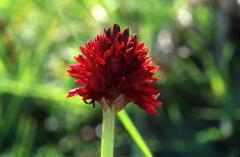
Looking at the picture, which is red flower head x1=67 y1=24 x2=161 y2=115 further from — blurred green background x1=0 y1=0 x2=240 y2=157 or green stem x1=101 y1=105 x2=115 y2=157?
blurred green background x1=0 y1=0 x2=240 y2=157

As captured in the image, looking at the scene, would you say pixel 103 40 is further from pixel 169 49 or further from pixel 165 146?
pixel 169 49

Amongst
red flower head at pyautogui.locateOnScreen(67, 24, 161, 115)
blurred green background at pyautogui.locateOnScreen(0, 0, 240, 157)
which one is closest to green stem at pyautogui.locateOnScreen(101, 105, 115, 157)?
red flower head at pyautogui.locateOnScreen(67, 24, 161, 115)

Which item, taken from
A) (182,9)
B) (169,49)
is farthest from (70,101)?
(182,9)

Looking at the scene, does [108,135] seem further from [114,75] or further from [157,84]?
[157,84]

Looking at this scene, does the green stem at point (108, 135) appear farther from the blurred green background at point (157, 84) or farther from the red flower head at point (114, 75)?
the blurred green background at point (157, 84)

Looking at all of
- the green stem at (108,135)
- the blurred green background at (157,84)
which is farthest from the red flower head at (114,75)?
the blurred green background at (157,84)

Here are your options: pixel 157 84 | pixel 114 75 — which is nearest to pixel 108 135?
pixel 114 75
